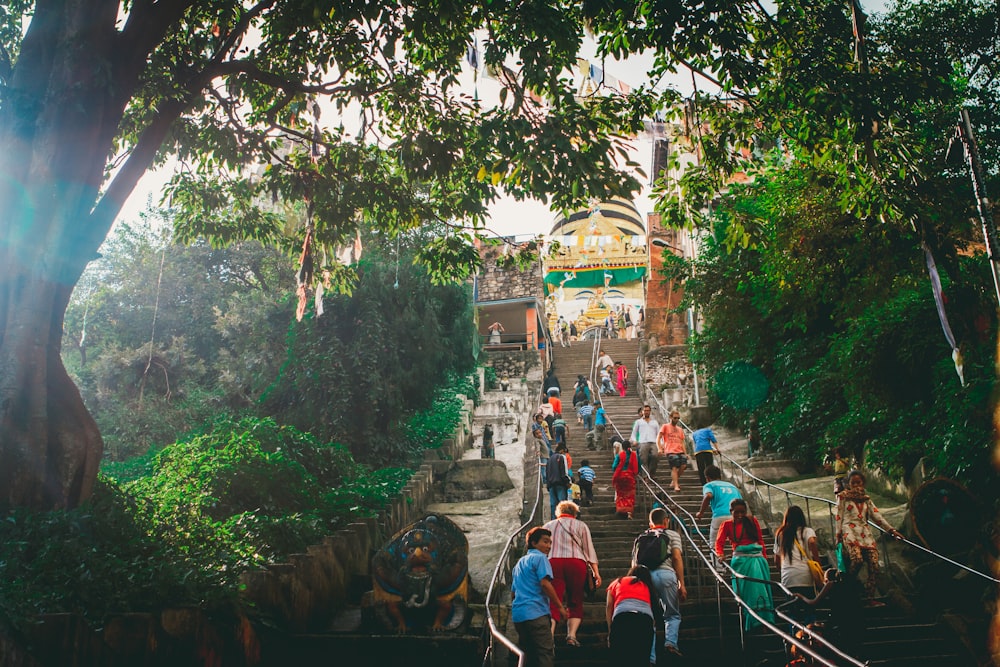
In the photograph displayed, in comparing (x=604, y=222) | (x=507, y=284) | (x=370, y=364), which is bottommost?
(x=370, y=364)

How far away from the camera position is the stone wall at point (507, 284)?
3322cm

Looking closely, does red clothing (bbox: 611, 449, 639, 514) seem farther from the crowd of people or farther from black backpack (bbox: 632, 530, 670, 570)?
black backpack (bbox: 632, 530, 670, 570)

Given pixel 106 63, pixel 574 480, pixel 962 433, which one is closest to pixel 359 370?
pixel 574 480

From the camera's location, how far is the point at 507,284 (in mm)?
33656

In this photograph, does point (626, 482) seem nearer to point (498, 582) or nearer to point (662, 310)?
point (498, 582)

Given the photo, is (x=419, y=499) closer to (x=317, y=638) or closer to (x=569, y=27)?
(x=317, y=638)

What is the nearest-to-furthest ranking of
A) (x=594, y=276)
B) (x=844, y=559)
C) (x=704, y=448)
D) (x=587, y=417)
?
1. (x=844, y=559)
2. (x=704, y=448)
3. (x=587, y=417)
4. (x=594, y=276)

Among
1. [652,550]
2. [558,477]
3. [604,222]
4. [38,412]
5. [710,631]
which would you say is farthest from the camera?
[604,222]

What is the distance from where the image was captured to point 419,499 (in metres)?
13.9

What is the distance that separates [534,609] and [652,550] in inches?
48.4

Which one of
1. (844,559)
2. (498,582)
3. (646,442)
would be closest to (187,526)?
(498,582)

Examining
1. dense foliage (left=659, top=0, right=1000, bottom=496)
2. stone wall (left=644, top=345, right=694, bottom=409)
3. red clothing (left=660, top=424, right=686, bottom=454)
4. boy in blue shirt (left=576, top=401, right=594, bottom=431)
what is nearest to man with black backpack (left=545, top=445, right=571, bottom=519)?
red clothing (left=660, top=424, right=686, bottom=454)

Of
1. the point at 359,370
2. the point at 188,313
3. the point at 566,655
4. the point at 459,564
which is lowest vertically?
the point at 566,655

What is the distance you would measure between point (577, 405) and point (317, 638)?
1484 centimetres
